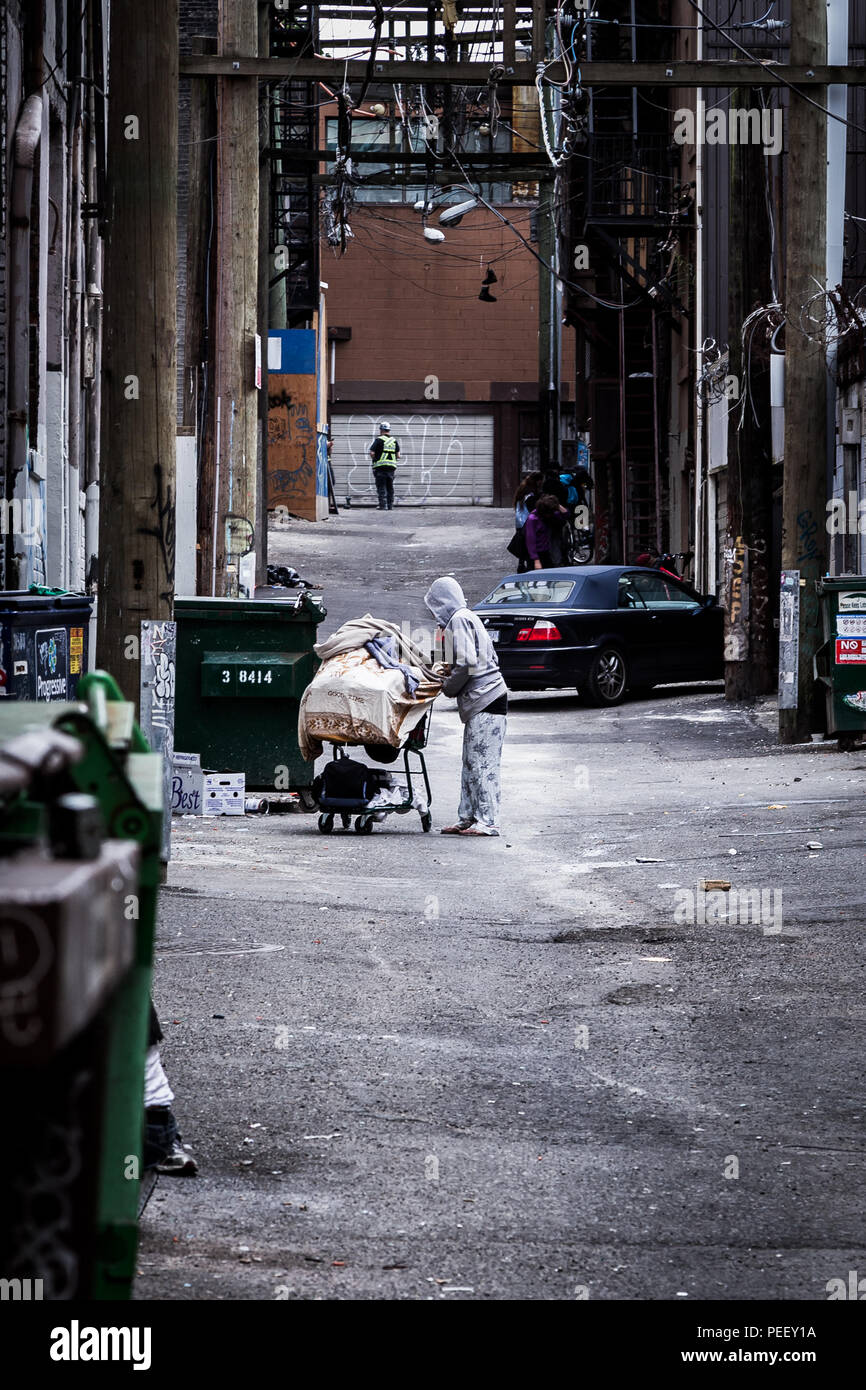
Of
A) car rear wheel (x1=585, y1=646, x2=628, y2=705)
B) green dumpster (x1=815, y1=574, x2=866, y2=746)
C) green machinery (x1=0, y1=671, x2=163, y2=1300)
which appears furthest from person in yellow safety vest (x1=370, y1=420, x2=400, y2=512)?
green machinery (x1=0, y1=671, x2=163, y2=1300)

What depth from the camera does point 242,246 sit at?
17047 millimetres

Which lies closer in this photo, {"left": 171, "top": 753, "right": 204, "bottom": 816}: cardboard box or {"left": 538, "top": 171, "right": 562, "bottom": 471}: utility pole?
{"left": 171, "top": 753, "right": 204, "bottom": 816}: cardboard box

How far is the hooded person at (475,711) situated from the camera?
38.4ft

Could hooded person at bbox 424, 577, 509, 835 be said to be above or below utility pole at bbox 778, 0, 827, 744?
below

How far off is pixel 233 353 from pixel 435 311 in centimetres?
3283

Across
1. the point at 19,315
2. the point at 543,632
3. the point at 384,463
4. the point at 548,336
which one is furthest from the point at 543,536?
the point at 19,315

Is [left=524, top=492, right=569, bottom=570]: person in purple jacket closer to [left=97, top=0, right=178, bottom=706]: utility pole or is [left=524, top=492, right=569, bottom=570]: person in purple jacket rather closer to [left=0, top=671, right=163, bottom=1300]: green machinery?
[left=97, top=0, right=178, bottom=706]: utility pole

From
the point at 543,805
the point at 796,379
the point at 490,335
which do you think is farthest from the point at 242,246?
the point at 490,335

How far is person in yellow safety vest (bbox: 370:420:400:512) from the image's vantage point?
40500 millimetres

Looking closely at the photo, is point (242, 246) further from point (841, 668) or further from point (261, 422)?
point (261, 422)

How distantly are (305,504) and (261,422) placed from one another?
12.7 m

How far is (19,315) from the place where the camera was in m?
12.1

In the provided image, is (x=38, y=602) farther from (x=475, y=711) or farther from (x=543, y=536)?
(x=543, y=536)
